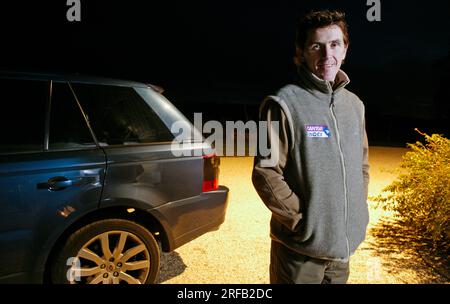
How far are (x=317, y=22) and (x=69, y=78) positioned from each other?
1774 mm

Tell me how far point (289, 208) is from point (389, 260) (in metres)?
2.32

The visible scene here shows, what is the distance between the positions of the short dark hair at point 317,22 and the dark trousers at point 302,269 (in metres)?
0.99

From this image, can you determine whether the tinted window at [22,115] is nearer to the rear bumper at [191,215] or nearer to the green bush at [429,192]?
the rear bumper at [191,215]

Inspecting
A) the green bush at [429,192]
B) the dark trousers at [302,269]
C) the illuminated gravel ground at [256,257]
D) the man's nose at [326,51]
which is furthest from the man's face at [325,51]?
the green bush at [429,192]

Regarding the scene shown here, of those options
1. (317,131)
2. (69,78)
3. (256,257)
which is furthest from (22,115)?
(256,257)

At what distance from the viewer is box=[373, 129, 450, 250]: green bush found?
307 cm

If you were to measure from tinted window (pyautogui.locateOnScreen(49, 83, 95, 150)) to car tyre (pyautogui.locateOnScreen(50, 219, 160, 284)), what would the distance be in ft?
1.89

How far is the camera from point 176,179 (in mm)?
2416

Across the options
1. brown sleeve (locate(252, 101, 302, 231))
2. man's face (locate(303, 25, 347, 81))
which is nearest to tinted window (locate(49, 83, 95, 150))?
brown sleeve (locate(252, 101, 302, 231))

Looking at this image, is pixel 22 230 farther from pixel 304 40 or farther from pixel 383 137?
pixel 383 137

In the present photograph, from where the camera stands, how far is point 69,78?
2285 millimetres

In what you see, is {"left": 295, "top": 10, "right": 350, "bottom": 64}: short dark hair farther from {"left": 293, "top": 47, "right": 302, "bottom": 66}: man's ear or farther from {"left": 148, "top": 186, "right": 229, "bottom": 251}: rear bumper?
{"left": 148, "top": 186, "right": 229, "bottom": 251}: rear bumper

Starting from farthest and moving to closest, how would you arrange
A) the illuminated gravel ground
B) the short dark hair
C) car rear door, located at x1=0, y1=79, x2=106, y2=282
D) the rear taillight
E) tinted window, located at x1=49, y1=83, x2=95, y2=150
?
the illuminated gravel ground, the rear taillight, tinted window, located at x1=49, y1=83, x2=95, y2=150, car rear door, located at x1=0, y1=79, x2=106, y2=282, the short dark hair

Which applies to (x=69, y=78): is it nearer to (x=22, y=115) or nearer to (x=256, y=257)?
(x=22, y=115)
